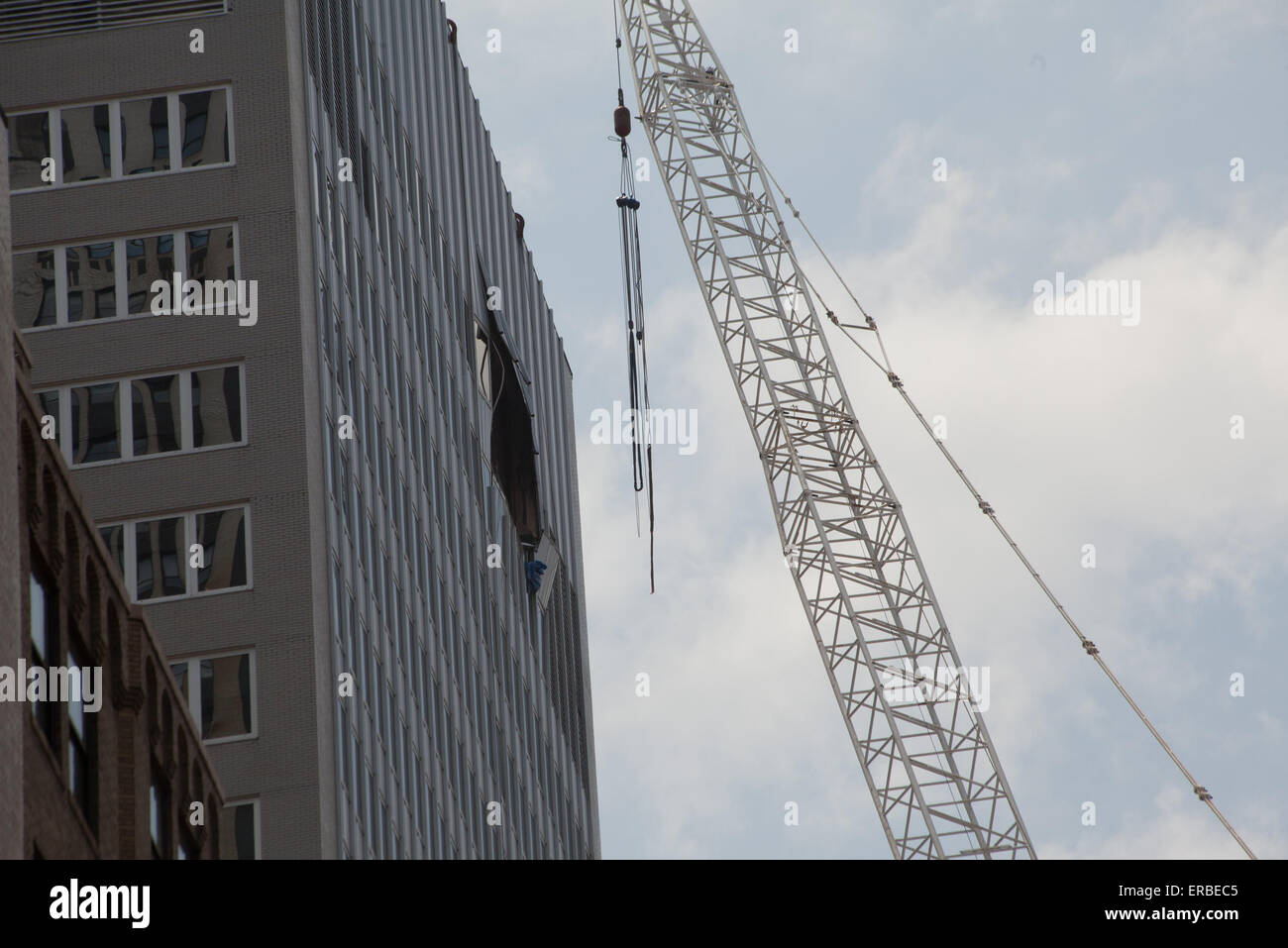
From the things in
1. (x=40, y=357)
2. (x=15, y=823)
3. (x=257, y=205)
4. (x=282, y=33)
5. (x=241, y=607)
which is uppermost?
(x=282, y=33)

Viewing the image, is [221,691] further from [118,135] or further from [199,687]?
[118,135]

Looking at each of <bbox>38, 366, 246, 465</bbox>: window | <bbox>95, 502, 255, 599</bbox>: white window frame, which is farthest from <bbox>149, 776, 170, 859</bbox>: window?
<bbox>38, 366, 246, 465</bbox>: window

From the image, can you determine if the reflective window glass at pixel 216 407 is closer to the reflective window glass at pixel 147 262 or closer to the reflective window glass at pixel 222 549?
the reflective window glass at pixel 222 549

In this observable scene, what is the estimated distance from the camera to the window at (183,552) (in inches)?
2181

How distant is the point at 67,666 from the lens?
3108 centimetres

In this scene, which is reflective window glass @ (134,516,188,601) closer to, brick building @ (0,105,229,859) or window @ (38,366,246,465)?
window @ (38,366,246,465)

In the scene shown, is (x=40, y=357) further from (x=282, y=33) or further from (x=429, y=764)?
(x=429, y=764)

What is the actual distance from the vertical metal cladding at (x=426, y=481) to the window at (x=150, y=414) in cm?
252

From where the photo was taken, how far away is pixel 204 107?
203 ft
